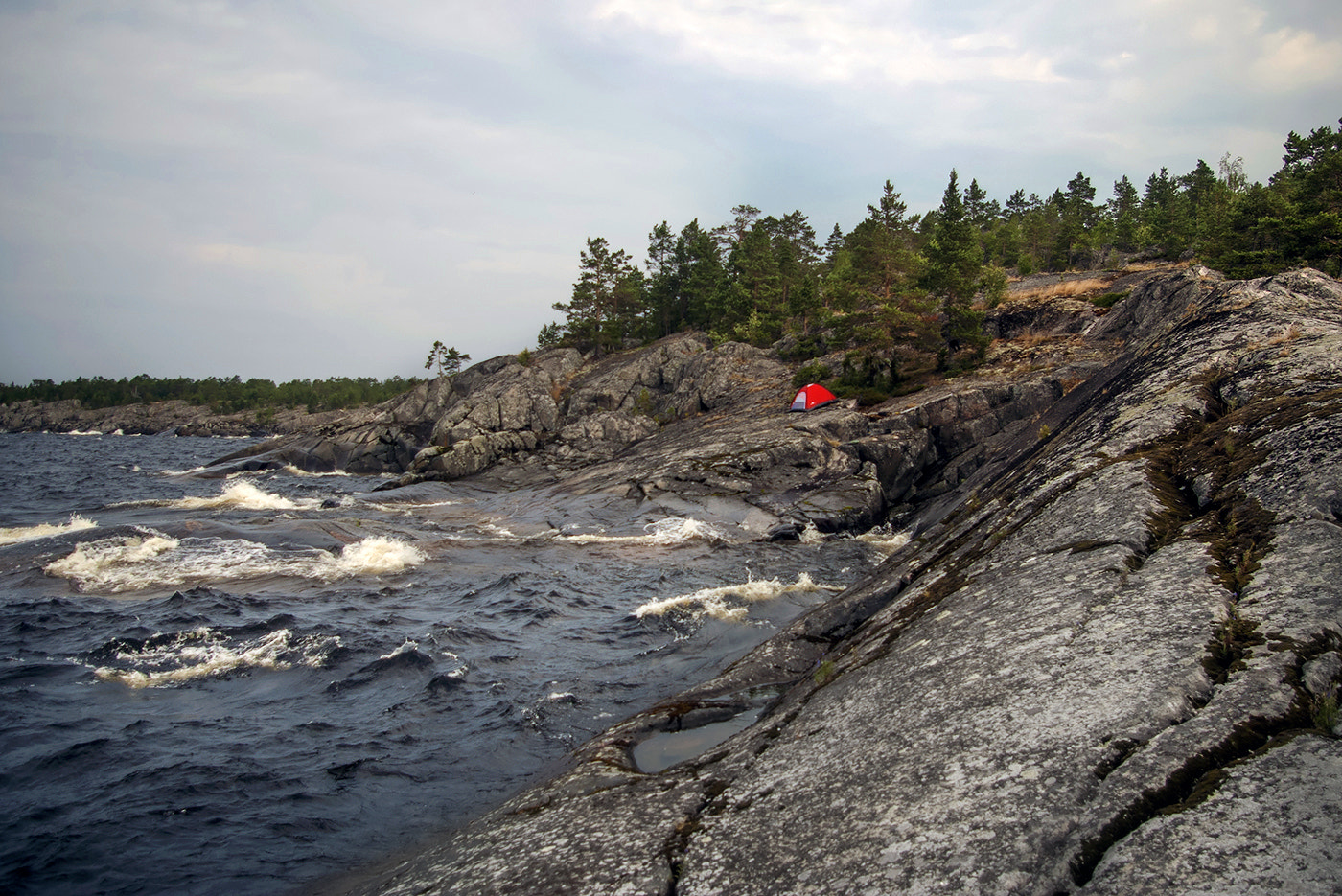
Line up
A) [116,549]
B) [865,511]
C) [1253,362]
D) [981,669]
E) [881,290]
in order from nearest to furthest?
[981,669] < [1253,362] < [116,549] < [865,511] < [881,290]

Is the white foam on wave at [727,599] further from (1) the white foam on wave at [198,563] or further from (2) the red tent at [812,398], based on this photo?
(2) the red tent at [812,398]

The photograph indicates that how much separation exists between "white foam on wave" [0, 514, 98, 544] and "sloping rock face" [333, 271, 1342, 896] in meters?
24.9

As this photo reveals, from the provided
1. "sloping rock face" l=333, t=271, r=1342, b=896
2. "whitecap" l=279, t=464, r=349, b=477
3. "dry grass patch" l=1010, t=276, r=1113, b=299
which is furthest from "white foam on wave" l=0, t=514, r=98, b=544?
"dry grass patch" l=1010, t=276, r=1113, b=299

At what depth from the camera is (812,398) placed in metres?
40.2

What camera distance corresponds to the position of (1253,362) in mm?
12031

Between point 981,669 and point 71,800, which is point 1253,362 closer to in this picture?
point 981,669

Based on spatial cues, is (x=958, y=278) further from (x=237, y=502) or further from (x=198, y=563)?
(x=237, y=502)

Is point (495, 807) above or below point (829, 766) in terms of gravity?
below

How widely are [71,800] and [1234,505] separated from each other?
15.8 metres

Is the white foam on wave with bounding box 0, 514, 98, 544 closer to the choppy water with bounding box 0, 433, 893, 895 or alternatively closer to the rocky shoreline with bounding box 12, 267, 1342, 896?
the choppy water with bounding box 0, 433, 893, 895

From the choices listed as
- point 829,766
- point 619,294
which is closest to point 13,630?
point 829,766

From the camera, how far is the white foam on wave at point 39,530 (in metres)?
22.6

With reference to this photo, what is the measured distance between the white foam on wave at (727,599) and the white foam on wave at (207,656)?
26.0ft

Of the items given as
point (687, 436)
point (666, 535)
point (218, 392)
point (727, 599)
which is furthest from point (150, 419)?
point (727, 599)
